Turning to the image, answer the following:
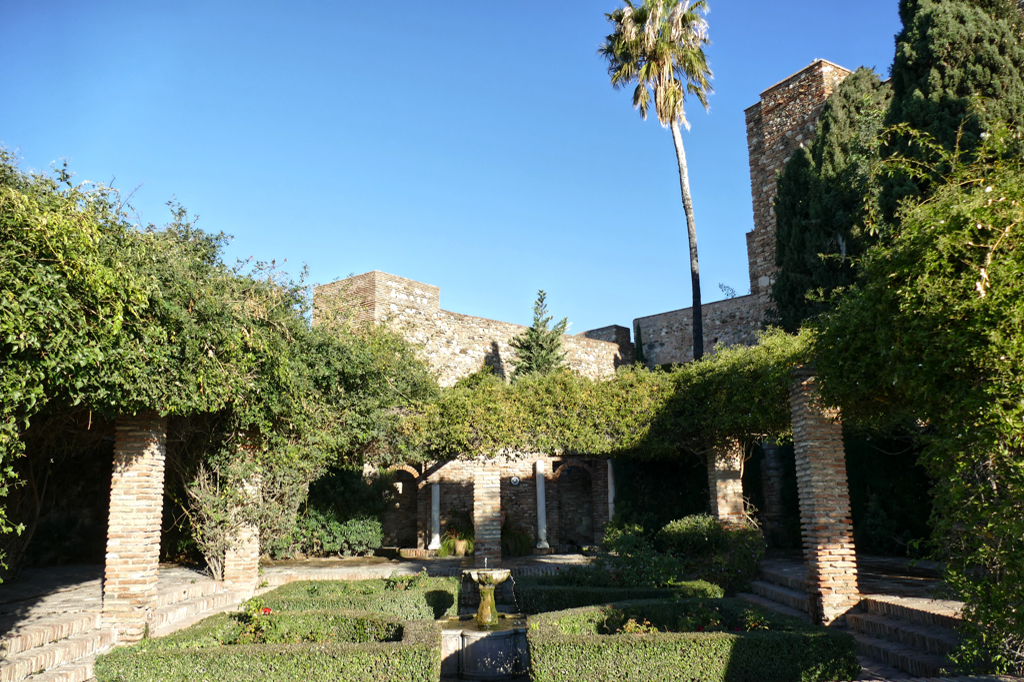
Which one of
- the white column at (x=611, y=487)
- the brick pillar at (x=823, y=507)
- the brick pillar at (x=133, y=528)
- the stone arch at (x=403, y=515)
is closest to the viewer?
the brick pillar at (x=133, y=528)

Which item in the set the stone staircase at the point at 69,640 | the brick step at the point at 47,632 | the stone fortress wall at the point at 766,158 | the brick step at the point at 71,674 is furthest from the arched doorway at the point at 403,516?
the brick step at the point at 71,674

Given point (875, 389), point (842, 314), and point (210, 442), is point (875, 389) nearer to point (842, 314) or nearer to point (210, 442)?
point (842, 314)

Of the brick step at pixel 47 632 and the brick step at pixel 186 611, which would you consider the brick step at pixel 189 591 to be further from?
the brick step at pixel 47 632

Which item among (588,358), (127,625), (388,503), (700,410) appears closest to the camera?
(127,625)

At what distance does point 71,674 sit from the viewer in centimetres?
597

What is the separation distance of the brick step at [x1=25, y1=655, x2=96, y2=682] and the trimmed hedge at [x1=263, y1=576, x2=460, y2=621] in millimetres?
2314

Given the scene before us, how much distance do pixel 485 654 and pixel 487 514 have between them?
17.2 ft

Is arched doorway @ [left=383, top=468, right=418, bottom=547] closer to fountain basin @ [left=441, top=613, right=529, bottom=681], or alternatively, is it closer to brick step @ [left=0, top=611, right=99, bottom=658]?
fountain basin @ [left=441, top=613, right=529, bottom=681]

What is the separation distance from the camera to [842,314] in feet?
21.2

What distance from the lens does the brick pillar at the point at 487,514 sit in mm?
12742

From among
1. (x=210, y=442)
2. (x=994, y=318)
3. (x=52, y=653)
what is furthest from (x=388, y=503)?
(x=994, y=318)

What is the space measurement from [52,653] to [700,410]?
9963 millimetres

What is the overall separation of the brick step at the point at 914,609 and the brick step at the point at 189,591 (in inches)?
330

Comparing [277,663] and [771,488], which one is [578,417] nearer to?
[771,488]
